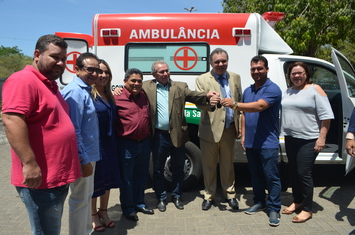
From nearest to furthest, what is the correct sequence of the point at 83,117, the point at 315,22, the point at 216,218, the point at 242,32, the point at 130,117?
the point at 83,117 < the point at 130,117 < the point at 216,218 < the point at 242,32 < the point at 315,22

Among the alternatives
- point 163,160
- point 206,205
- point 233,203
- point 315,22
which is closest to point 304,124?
point 233,203

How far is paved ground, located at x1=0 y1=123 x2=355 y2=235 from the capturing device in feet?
10.5

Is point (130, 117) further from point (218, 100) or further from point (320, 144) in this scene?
point (320, 144)

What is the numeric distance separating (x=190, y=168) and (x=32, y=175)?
285 centimetres

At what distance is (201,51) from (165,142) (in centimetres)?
151

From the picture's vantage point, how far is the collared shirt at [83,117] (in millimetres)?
2298

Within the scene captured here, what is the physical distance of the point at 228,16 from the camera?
4.20 metres

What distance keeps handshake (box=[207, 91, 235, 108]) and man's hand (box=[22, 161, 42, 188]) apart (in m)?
2.09

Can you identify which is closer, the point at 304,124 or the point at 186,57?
the point at 304,124

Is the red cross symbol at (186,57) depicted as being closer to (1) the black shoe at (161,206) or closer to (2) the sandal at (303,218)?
(1) the black shoe at (161,206)

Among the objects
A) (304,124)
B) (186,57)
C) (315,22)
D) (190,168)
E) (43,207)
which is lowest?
(190,168)

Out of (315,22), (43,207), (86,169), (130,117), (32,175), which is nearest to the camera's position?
(32,175)

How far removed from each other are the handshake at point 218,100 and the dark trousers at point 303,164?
0.87 metres

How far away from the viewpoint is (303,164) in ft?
11.0
